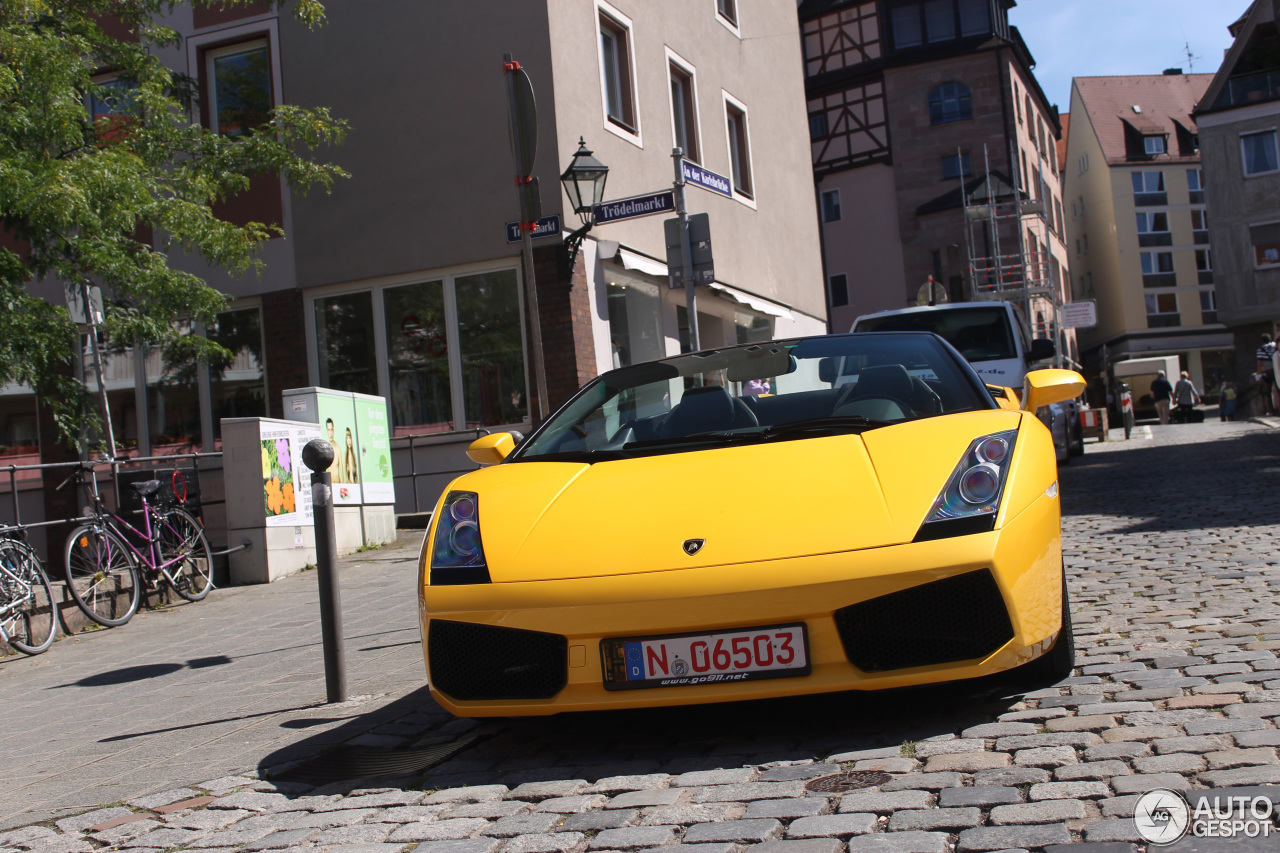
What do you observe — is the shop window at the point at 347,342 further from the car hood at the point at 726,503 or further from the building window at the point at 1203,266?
the building window at the point at 1203,266

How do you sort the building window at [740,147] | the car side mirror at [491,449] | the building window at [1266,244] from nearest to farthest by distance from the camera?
the car side mirror at [491,449]
the building window at [740,147]
the building window at [1266,244]

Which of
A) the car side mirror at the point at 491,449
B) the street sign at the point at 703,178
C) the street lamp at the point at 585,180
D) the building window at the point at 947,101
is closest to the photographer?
the car side mirror at the point at 491,449

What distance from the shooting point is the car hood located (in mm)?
3471

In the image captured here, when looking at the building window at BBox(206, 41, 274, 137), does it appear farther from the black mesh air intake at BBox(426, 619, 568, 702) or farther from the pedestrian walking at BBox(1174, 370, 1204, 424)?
the pedestrian walking at BBox(1174, 370, 1204, 424)

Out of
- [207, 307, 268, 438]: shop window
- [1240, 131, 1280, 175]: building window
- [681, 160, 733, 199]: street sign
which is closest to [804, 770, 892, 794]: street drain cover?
[681, 160, 733, 199]: street sign

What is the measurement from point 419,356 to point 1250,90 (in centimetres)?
4353

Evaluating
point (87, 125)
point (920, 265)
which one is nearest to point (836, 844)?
point (87, 125)

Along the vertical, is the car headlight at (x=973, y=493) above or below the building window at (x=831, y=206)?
below

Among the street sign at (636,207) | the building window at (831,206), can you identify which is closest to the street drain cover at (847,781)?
the street sign at (636,207)

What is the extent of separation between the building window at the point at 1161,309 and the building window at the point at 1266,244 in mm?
21367

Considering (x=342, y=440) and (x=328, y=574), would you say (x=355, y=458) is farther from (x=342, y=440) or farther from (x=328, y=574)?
(x=328, y=574)

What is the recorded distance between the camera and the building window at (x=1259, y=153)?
4722 centimetres

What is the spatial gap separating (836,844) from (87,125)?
389 inches

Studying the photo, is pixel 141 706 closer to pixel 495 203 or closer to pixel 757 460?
pixel 757 460
